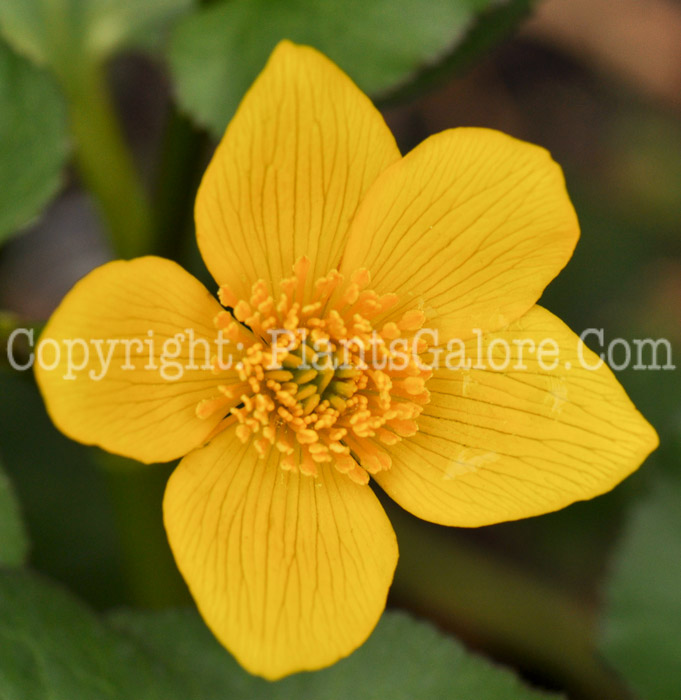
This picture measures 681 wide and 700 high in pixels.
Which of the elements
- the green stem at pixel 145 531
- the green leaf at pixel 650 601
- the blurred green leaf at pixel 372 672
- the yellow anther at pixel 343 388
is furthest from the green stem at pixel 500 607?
the yellow anther at pixel 343 388

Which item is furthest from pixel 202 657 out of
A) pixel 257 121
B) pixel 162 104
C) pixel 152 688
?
pixel 162 104

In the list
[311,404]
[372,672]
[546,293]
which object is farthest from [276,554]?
[546,293]

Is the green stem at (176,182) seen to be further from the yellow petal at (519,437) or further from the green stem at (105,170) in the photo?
the yellow petal at (519,437)

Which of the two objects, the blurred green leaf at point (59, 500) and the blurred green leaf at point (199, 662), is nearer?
the blurred green leaf at point (199, 662)

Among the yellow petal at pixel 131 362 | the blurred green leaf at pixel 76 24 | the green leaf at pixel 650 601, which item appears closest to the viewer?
the yellow petal at pixel 131 362

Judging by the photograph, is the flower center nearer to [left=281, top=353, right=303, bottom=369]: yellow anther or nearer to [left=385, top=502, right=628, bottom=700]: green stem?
[left=281, top=353, right=303, bottom=369]: yellow anther

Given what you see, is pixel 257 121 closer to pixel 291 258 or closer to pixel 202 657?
pixel 291 258
